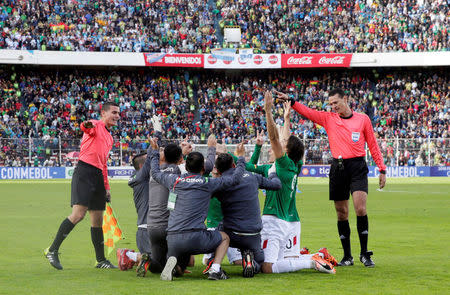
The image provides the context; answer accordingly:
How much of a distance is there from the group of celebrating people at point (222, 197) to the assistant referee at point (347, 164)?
1 cm

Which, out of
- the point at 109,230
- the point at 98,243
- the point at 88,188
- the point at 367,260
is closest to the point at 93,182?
the point at 88,188

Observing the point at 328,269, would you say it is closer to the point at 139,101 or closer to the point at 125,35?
the point at 139,101

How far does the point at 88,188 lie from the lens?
29.7ft

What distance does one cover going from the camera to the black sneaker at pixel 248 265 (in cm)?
769

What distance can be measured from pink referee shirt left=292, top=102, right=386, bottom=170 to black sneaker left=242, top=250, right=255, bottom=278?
2.20 m

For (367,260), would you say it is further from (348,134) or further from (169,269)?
(169,269)

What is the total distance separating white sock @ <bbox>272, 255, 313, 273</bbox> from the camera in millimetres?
8195

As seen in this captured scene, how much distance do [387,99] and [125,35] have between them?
66.3ft

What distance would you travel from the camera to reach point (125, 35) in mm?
50031

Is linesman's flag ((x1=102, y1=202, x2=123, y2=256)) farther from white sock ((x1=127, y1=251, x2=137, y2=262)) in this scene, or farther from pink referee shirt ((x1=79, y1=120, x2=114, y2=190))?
white sock ((x1=127, y1=251, x2=137, y2=262))

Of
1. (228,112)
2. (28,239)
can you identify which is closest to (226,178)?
(28,239)

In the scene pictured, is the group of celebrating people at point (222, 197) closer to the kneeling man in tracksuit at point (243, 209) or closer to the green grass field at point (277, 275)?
the kneeling man in tracksuit at point (243, 209)

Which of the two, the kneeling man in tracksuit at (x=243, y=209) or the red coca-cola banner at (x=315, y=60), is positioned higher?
the red coca-cola banner at (x=315, y=60)

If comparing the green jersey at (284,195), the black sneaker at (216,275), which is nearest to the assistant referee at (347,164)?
the green jersey at (284,195)
